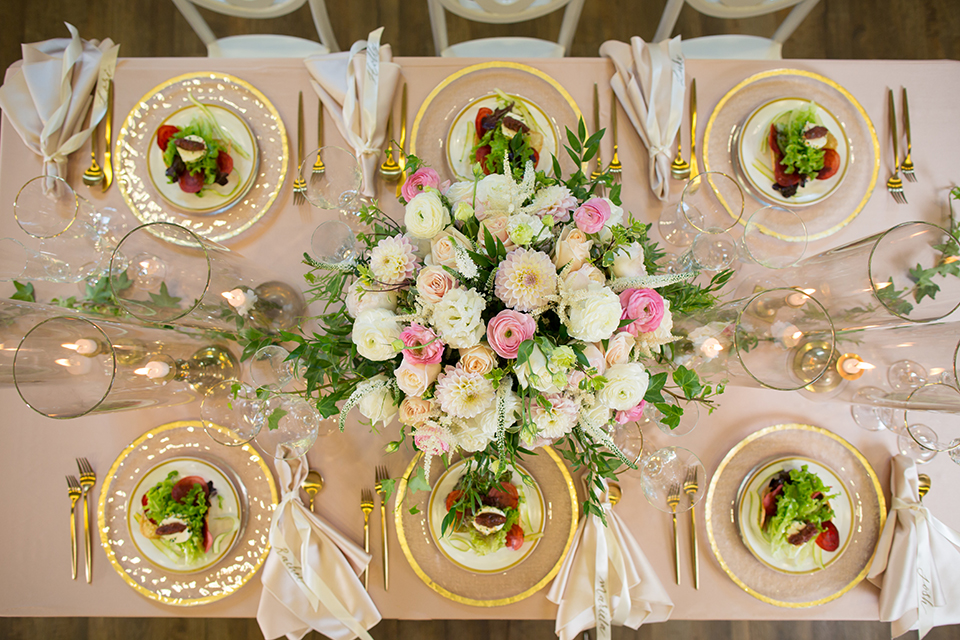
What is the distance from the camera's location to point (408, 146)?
1571 mm

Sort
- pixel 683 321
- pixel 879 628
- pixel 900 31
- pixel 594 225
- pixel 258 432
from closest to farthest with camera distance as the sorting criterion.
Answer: pixel 594 225 → pixel 683 321 → pixel 258 432 → pixel 879 628 → pixel 900 31

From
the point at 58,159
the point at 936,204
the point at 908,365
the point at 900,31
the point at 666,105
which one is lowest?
the point at 908,365

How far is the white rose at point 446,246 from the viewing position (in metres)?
0.93

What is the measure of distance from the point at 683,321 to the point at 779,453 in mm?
616

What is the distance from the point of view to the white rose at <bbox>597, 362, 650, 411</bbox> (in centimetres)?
88

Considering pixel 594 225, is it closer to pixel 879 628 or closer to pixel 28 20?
pixel 879 628

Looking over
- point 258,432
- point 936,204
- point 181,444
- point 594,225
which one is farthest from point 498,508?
point 936,204

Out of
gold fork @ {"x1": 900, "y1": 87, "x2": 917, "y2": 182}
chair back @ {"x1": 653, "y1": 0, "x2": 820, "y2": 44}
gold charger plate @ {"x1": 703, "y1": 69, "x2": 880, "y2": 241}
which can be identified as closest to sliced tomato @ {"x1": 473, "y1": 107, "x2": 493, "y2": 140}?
gold charger plate @ {"x1": 703, "y1": 69, "x2": 880, "y2": 241}

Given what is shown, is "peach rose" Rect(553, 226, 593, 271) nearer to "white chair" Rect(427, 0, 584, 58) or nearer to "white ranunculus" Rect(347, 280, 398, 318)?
"white ranunculus" Rect(347, 280, 398, 318)

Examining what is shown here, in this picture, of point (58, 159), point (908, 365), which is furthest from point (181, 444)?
point (908, 365)

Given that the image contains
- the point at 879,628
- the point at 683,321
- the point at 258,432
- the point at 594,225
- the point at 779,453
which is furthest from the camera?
the point at 879,628

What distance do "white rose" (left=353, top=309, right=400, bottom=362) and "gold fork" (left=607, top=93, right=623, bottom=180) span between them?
93 cm

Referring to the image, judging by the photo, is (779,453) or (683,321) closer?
(683,321)

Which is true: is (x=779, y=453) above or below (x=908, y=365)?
below
